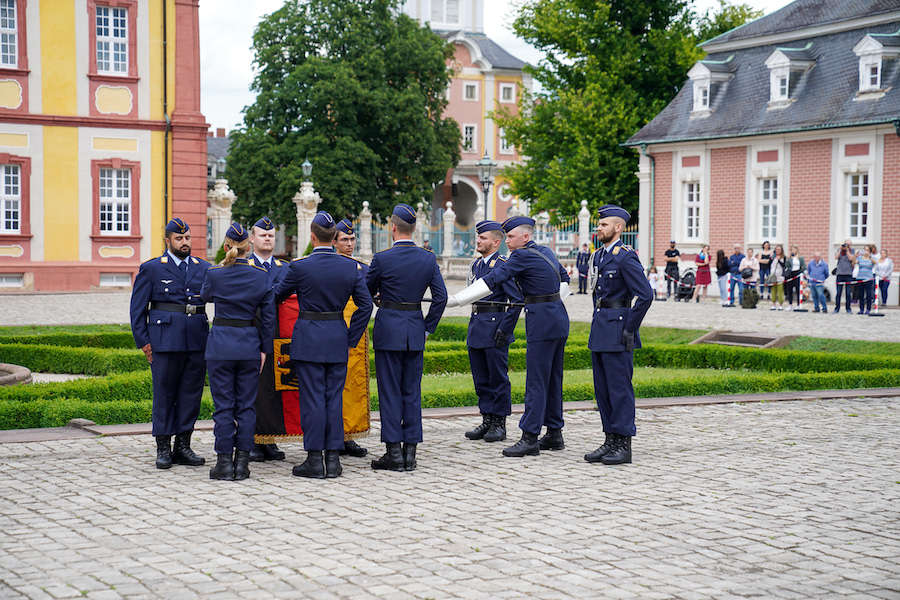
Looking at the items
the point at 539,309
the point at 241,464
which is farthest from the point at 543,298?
the point at 241,464

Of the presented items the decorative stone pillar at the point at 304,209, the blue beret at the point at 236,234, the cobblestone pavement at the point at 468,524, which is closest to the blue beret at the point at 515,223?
the cobblestone pavement at the point at 468,524

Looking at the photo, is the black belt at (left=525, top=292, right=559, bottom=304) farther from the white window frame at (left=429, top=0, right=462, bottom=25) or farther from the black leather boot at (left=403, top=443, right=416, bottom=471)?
the white window frame at (left=429, top=0, right=462, bottom=25)

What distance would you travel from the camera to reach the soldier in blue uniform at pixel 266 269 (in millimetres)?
8609

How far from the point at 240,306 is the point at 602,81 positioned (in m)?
33.7

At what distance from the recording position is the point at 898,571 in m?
5.77

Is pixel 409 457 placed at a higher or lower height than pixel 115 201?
lower

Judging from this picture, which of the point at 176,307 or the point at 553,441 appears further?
the point at 553,441

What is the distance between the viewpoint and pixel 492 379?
9.82m

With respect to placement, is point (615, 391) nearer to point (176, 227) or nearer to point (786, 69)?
point (176, 227)

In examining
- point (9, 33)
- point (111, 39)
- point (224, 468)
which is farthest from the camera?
point (111, 39)

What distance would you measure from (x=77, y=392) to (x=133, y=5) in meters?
21.3

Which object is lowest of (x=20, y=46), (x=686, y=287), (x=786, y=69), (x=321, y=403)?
(x=321, y=403)

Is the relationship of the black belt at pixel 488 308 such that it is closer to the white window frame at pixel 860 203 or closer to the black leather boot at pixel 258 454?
the black leather boot at pixel 258 454

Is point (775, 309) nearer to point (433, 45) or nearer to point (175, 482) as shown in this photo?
point (175, 482)
